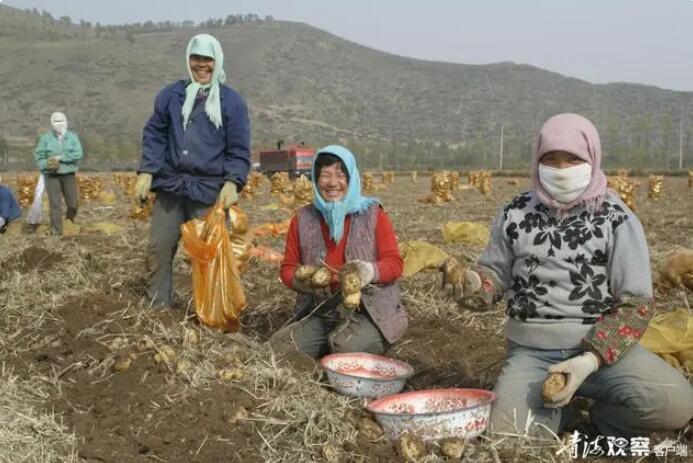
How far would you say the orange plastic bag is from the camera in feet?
13.8

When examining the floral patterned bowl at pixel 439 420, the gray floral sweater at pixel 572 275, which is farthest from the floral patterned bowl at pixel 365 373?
the gray floral sweater at pixel 572 275

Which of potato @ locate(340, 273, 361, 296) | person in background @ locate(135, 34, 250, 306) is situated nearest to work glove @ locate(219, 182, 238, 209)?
person in background @ locate(135, 34, 250, 306)

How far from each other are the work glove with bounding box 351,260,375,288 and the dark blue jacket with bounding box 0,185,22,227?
6.61 m

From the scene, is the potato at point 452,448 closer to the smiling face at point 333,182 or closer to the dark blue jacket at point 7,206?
the smiling face at point 333,182

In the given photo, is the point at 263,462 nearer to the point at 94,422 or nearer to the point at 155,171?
the point at 94,422

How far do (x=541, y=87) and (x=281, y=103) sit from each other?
43.4 meters

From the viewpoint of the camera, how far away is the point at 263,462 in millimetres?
2830

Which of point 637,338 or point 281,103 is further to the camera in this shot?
point 281,103

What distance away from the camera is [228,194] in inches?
176

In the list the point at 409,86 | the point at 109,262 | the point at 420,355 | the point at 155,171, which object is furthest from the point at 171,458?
the point at 409,86

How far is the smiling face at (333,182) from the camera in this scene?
12.6 ft

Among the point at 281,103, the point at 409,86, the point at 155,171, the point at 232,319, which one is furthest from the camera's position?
the point at 409,86

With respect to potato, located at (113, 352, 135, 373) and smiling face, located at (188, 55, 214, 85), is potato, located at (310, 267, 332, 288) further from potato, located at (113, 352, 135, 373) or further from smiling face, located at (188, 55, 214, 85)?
smiling face, located at (188, 55, 214, 85)

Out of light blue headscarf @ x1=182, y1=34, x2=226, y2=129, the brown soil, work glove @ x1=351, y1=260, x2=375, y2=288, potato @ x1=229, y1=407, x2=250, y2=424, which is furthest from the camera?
the brown soil
